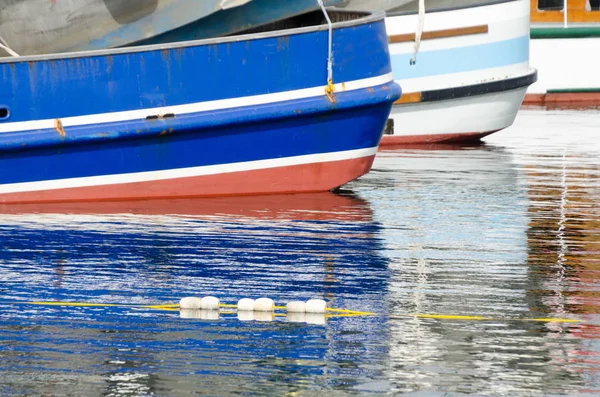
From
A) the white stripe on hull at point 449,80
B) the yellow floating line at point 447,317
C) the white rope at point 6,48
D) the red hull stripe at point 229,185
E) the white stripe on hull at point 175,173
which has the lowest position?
the yellow floating line at point 447,317

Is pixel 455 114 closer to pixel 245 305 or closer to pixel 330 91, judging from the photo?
pixel 330 91

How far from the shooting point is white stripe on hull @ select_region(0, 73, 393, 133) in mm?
11523

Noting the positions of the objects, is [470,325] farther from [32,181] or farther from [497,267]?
[32,181]

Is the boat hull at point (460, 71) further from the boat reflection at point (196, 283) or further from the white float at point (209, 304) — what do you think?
the white float at point (209, 304)

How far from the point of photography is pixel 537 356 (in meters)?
6.72

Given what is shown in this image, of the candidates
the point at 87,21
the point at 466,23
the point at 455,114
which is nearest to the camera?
the point at 87,21

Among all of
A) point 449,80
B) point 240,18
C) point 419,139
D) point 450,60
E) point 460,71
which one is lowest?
point 419,139

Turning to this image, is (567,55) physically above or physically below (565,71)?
above

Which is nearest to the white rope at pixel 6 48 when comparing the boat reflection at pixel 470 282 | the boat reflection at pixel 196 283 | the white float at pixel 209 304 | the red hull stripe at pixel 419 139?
the boat reflection at pixel 196 283

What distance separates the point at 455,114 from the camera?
58.3 ft

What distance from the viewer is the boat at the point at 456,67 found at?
16.9 metres

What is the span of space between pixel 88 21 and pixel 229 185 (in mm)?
1793

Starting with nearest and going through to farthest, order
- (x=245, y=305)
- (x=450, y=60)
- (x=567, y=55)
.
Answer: (x=245, y=305)
(x=450, y=60)
(x=567, y=55)

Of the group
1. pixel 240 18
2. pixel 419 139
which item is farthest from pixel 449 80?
pixel 240 18
